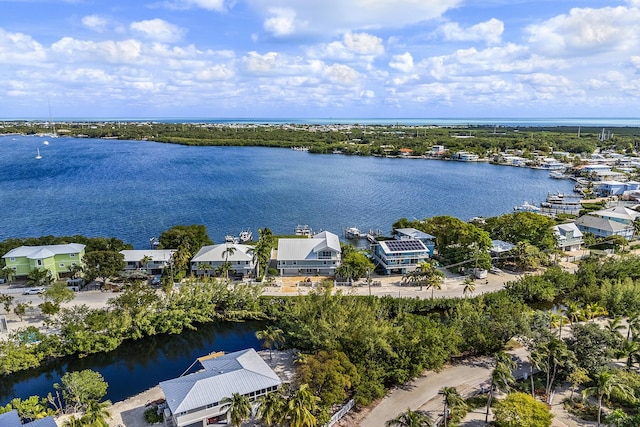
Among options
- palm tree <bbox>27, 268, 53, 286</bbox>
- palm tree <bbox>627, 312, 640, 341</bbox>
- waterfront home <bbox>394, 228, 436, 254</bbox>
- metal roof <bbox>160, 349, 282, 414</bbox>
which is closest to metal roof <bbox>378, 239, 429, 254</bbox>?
waterfront home <bbox>394, 228, 436, 254</bbox>

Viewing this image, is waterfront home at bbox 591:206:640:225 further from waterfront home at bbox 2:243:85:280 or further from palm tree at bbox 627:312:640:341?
waterfront home at bbox 2:243:85:280

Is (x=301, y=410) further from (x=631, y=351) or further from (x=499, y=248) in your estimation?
(x=499, y=248)

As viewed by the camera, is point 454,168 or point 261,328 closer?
point 261,328

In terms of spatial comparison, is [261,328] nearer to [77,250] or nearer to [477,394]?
[477,394]

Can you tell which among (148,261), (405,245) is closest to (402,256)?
(405,245)

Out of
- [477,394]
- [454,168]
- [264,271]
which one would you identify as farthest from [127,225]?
[454,168]
